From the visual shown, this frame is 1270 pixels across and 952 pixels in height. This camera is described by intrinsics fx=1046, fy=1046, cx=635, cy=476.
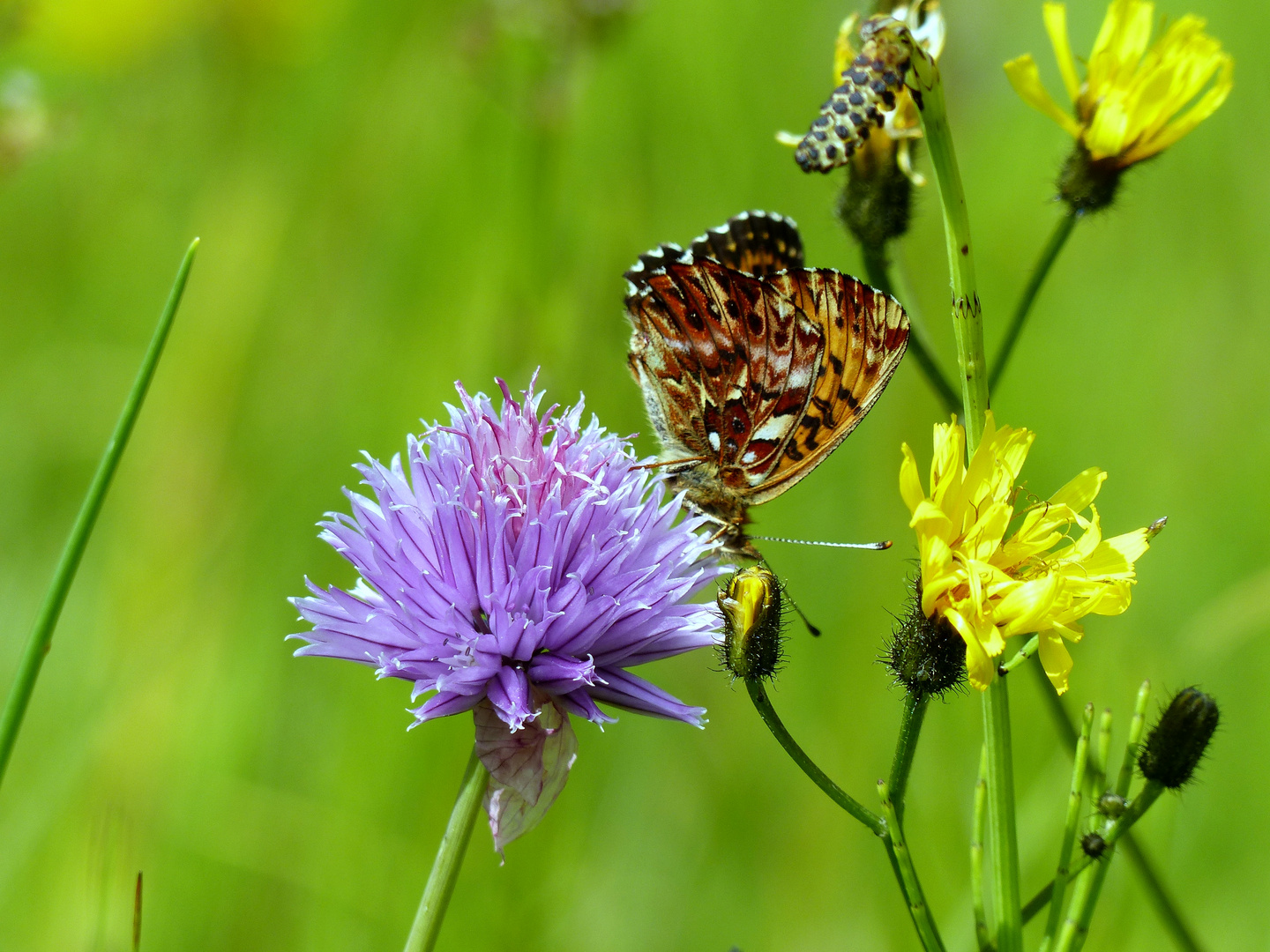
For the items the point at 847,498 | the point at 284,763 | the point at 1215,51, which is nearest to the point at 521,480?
the point at 1215,51

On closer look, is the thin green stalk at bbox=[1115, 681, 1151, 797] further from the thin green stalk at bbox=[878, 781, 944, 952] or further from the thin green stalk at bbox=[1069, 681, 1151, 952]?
the thin green stalk at bbox=[878, 781, 944, 952]

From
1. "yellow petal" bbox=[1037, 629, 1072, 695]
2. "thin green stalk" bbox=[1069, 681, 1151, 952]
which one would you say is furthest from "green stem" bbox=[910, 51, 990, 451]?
"thin green stalk" bbox=[1069, 681, 1151, 952]

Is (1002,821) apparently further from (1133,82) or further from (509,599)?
(1133,82)

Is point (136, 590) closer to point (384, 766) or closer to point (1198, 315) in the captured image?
point (384, 766)

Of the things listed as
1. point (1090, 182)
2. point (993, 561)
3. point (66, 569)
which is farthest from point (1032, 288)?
point (66, 569)

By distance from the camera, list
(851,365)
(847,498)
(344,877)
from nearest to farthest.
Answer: (851,365), (344,877), (847,498)

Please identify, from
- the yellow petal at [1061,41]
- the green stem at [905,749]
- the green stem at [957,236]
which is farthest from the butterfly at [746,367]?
the green stem at [905,749]
